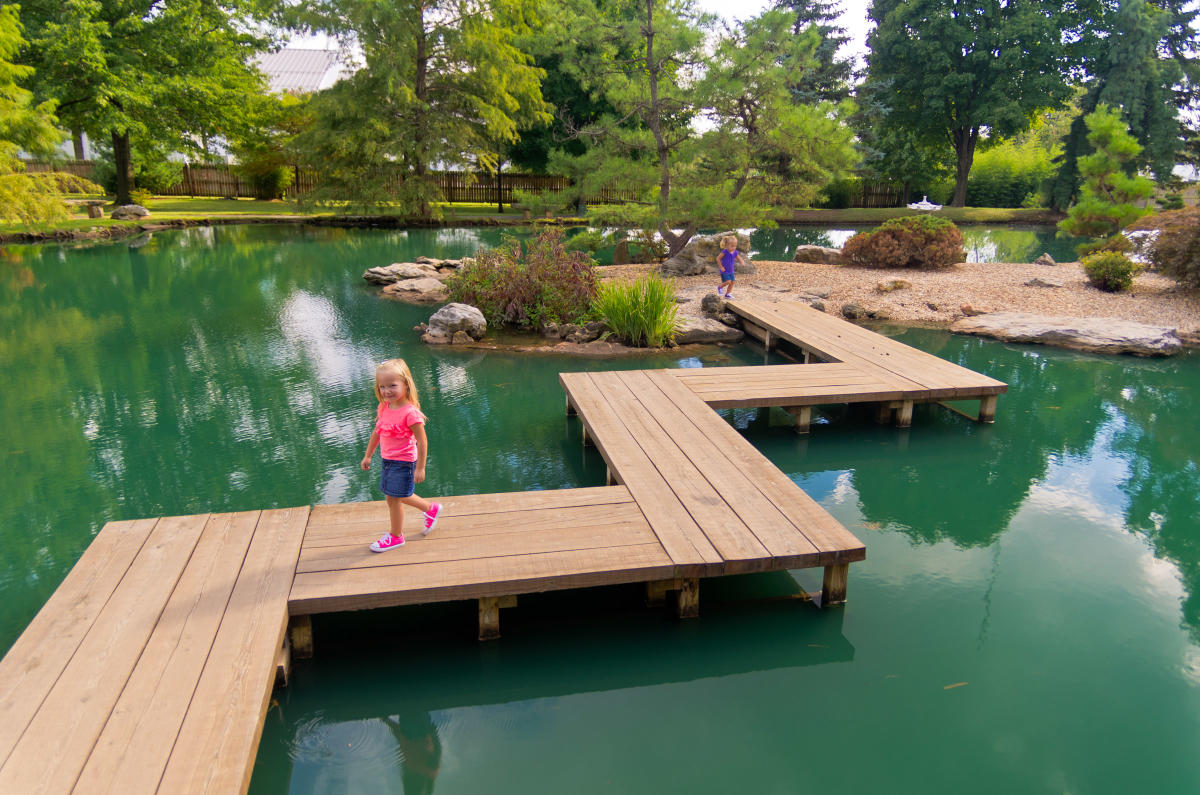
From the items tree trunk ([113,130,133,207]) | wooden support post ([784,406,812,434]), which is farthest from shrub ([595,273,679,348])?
tree trunk ([113,130,133,207])

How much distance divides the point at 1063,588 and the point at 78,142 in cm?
3537

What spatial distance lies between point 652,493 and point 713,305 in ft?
21.0

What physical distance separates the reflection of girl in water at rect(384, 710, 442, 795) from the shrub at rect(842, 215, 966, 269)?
12273 mm

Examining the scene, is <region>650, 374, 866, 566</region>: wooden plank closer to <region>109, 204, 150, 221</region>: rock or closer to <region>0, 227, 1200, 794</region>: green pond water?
<region>0, 227, 1200, 794</region>: green pond water

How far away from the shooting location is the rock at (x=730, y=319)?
32.3 feet

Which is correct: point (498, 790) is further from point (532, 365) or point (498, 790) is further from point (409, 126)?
point (409, 126)

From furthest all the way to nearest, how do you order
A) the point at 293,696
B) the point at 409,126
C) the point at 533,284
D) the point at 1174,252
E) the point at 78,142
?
1. the point at 78,142
2. the point at 409,126
3. the point at 1174,252
4. the point at 533,284
5. the point at 293,696

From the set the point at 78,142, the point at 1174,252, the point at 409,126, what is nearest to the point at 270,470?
the point at 1174,252

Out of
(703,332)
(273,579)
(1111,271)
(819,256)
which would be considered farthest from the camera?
(819,256)

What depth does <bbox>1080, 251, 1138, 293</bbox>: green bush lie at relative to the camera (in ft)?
36.7

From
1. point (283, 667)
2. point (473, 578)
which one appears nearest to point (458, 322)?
point (473, 578)

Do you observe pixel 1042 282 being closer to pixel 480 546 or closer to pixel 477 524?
pixel 477 524

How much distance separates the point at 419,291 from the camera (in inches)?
455

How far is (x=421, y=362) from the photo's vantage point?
7973 mm
